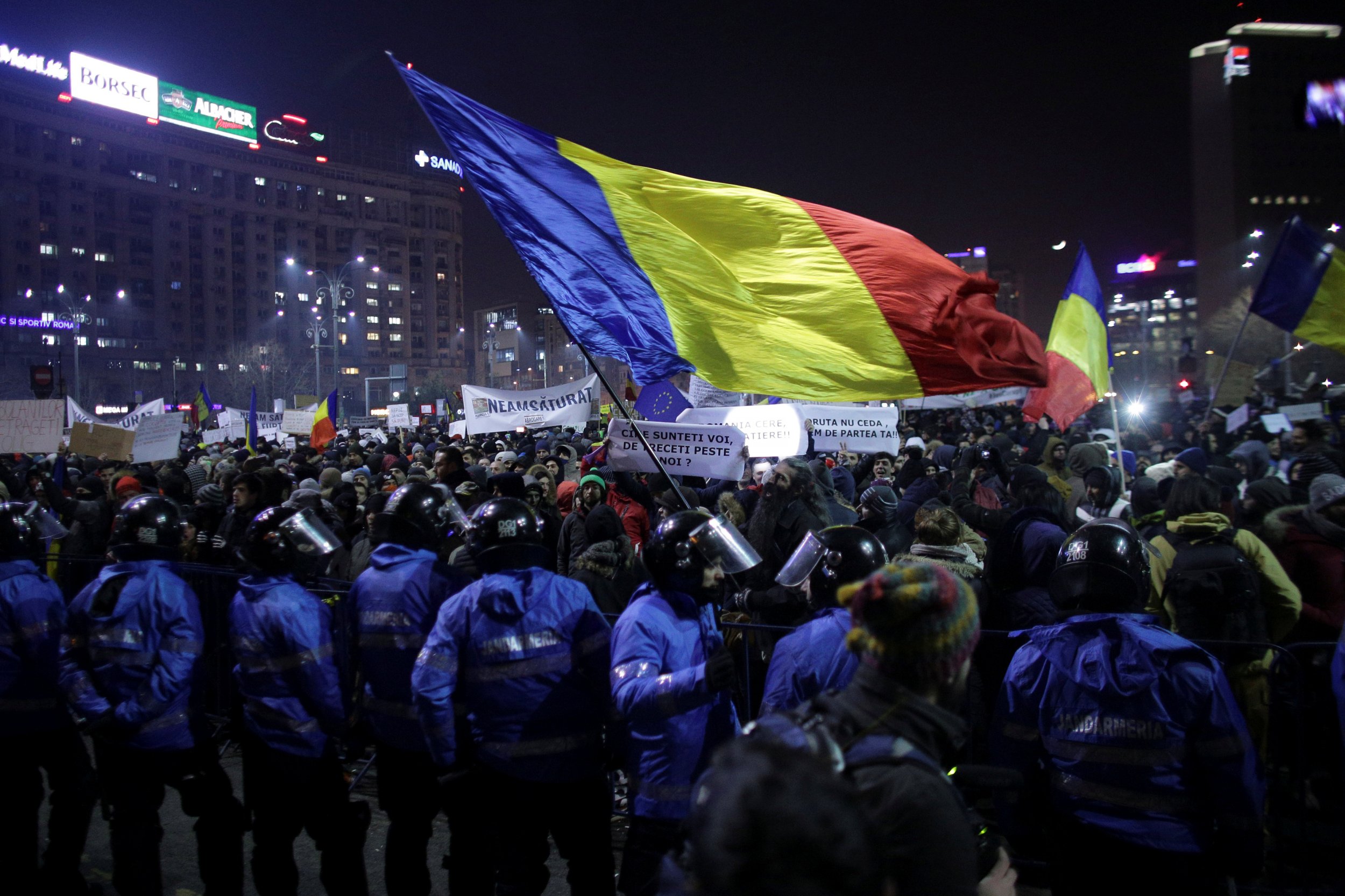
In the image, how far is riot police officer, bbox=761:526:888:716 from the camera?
3.13 m

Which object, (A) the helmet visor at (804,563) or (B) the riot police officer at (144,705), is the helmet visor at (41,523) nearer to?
(B) the riot police officer at (144,705)

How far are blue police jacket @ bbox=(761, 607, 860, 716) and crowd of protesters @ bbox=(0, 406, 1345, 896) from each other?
11mm

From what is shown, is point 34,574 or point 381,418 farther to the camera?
point 381,418

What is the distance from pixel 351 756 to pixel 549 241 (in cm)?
284

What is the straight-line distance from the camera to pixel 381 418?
37.4m

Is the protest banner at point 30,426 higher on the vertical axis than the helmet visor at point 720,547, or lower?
higher

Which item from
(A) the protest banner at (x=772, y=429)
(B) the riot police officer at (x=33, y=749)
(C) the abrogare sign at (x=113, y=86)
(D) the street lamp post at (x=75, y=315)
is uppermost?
(C) the abrogare sign at (x=113, y=86)

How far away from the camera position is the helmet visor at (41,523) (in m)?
4.88

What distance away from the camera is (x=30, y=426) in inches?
436

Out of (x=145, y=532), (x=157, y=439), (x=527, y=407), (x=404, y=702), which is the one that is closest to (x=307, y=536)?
(x=145, y=532)

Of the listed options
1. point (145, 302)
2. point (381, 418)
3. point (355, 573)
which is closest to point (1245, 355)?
point (381, 418)

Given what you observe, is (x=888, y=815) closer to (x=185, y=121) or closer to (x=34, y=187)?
(x=34, y=187)

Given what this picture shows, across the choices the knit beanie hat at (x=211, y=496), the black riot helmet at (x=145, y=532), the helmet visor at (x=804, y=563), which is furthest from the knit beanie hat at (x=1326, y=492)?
the knit beanie hat at (x=211, y=496)

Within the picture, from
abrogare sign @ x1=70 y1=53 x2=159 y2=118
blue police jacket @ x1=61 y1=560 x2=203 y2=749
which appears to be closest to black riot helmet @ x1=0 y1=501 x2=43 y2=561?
blue police jacket @ x1=61 y1=560 x2=203 y2=749
